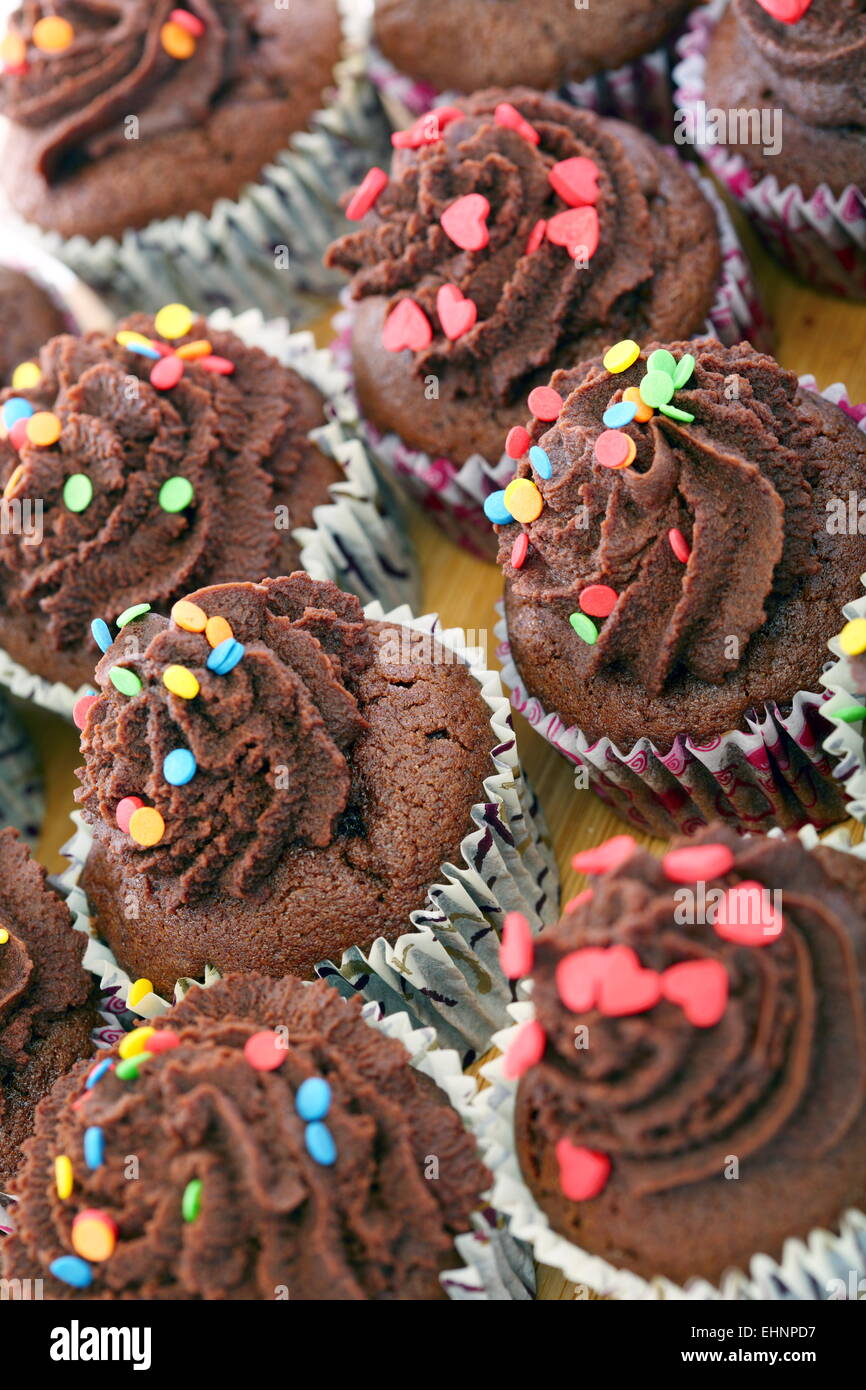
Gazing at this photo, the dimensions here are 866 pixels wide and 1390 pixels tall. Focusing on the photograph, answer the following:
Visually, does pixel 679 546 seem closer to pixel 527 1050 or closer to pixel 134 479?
pixel 527 1050

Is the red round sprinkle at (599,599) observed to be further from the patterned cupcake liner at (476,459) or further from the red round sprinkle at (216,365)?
the red round sprinkle at (216,365)

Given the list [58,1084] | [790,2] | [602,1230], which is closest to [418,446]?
[790,2]

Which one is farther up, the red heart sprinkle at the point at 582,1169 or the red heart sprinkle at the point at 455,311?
the red heart sprinkle at the point at 455,311

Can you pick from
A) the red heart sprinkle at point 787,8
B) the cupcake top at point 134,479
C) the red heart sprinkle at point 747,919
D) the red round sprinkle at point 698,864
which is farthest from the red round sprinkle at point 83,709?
the red heart sprinkle at point 787,8

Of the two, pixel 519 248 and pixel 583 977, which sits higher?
pixel 519 248

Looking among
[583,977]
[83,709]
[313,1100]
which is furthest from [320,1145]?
[83,709]
